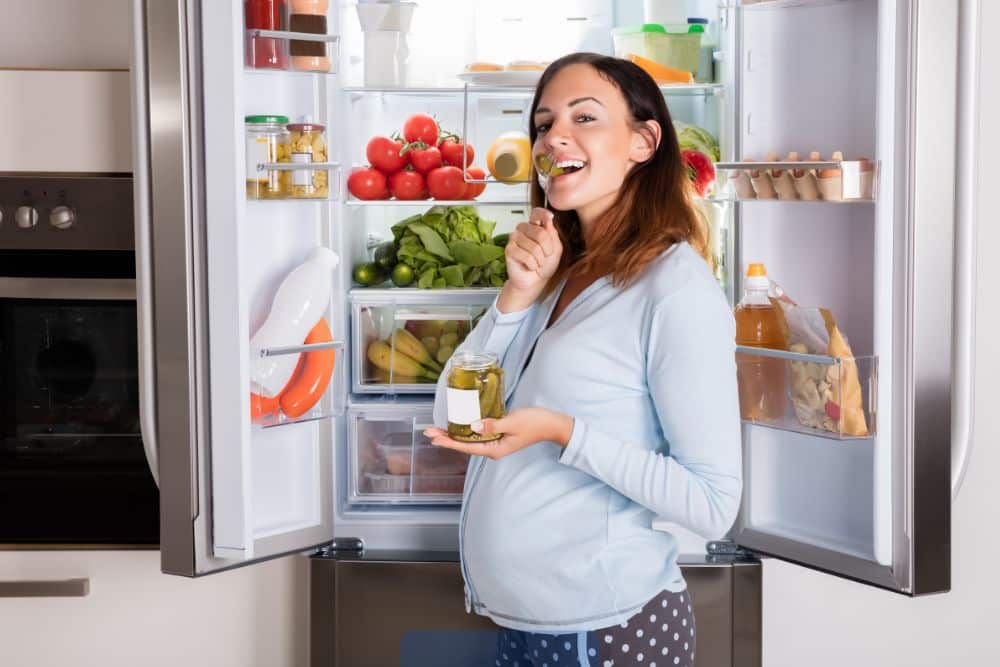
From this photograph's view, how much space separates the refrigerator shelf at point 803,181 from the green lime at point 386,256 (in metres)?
0.74

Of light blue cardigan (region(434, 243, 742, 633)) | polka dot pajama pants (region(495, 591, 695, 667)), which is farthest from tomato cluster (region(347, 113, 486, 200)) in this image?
polka dot pajama pants (region(495, 591, 695, 667))

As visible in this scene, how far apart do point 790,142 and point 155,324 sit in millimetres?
1218

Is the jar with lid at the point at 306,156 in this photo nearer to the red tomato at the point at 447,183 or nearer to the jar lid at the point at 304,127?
the jar lid at the point at 304,127

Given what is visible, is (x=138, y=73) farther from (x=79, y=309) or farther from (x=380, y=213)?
(x=380, y=213)

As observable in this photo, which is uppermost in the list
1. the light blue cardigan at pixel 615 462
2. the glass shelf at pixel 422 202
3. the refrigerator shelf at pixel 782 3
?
the refrigerator shelf at pixel 782 3

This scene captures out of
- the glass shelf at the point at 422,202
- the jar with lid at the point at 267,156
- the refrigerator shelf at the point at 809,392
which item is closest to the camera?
the refrigerator shelf at the point at 809,392

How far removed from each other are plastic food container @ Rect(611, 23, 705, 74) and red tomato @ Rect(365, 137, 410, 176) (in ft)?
1.76

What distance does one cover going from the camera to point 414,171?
232 cm

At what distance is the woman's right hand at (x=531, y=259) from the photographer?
5.23ft

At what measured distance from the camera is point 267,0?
1917 mm

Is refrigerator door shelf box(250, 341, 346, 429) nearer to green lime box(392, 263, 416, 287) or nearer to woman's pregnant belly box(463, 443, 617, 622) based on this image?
green lime box(392, 263, 416, 287)

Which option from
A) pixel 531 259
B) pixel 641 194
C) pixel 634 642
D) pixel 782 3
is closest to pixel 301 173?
pixel 531 259

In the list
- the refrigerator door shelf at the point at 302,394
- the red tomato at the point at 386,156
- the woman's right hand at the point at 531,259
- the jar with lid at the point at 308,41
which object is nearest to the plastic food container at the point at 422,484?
the refrigerator door shelf at the point at 302,394

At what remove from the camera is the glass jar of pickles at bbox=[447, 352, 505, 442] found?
4.75 ft
